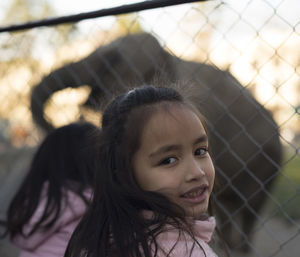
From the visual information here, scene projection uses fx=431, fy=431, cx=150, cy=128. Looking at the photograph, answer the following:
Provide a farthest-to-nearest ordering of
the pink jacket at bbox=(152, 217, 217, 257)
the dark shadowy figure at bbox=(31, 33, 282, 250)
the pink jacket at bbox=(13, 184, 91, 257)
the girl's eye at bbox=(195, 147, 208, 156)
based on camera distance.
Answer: the dark shadowy figure at bbox=(31, 33, 282, 250), the pink jacket at bbox=(13, 184, 91, 257), the girl's eye at bbox=(195, 147, 208, 156), the pink jacket at bbox=(152, 217, 217, 257)

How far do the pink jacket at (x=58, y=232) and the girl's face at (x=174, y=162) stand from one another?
794mm

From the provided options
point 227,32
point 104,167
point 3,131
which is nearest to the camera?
point 104,167

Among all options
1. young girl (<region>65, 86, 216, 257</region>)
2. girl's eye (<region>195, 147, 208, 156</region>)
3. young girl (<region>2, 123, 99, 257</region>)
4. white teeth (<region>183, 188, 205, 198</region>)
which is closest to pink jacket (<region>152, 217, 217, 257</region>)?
young girl (<region>65, 86, 216, 257</region>)

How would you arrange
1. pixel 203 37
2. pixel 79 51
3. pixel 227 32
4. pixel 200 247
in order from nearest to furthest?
pixel 200 247, pixel 227 32, pixel 203 37, pixel 79 51

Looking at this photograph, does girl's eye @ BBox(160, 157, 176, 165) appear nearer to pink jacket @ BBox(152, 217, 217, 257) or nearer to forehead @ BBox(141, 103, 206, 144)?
forehead @ BBox(141, 103, 206, 144)

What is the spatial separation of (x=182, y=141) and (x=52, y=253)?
1073 millimetres

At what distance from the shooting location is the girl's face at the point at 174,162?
1.22 metres

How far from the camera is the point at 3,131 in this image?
18.5ft

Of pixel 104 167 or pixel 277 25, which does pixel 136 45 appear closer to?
pixel 277 25

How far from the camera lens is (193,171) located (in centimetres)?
121

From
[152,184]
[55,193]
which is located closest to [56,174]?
[55,193]

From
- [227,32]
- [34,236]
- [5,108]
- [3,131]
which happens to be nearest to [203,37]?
[227,32]

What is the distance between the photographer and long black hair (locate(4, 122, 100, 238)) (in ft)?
6.59

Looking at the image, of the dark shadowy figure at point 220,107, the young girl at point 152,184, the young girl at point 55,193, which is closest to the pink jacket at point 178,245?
the young girl at point 152,184
